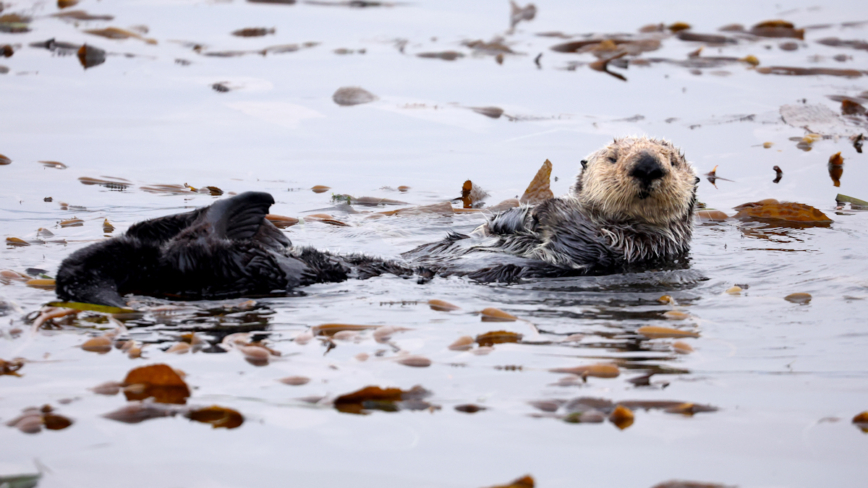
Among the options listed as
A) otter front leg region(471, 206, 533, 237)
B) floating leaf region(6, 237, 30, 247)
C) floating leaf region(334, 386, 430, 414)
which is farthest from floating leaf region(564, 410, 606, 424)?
floating leaf region(6, 237, 30, 247)

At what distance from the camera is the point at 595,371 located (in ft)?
10.6

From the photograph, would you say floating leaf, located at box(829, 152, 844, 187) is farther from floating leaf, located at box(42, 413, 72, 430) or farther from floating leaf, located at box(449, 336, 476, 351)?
floating leaf, located at box(42, 413, 72, 430)

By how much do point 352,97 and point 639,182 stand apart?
504 centimetres

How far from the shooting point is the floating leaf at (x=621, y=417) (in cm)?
284

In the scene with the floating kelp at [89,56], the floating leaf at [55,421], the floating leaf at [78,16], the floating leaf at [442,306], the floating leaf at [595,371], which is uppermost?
the floating leaf at [78,16]

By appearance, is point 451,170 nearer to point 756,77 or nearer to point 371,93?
point 371,93

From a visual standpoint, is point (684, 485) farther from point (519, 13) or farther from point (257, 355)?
point (519, 13)

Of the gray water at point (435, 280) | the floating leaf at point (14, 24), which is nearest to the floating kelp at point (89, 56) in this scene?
the gray water at point (435, 280)

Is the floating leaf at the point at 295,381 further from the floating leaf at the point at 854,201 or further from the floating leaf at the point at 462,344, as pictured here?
the floating leaf at the point at 854,201

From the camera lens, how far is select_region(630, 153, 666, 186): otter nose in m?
4.92

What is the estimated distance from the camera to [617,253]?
511 cm

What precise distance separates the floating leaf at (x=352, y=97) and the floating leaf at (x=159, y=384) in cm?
669

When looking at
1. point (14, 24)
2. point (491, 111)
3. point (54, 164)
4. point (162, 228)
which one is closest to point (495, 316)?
point (162, 228)

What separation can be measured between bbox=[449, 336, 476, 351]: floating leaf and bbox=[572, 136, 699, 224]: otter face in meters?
1.87
